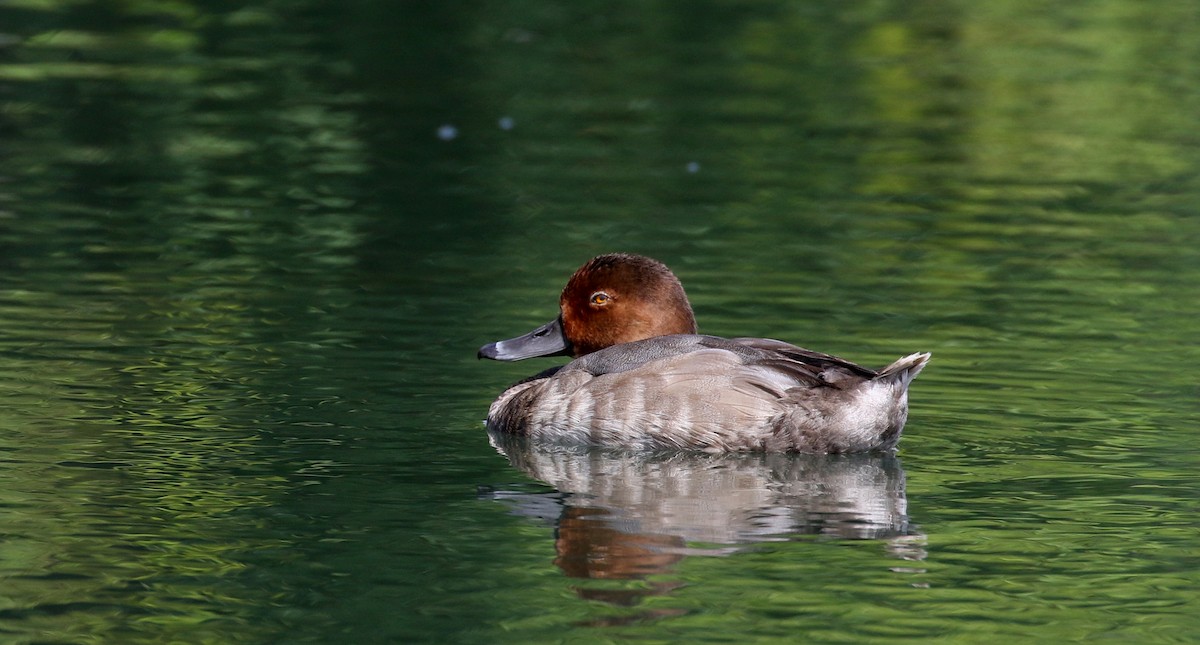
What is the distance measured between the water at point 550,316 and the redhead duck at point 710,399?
0.14 meters

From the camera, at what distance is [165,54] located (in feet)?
73.8

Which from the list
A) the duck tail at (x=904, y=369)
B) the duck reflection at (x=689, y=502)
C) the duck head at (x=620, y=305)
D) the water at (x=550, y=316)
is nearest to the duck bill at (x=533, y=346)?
the duck head at (x=620, y=305)

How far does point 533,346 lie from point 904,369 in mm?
2159

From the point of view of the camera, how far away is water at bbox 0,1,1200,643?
6262mm

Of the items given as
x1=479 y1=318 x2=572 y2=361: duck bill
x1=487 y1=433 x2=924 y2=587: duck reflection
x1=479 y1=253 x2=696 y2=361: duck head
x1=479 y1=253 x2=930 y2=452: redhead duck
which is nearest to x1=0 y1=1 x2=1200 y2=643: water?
x1=487 y1=433 x2=924 y2=587: duck reflection

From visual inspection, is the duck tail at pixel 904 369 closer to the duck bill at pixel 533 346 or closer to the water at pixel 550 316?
the water at pixel 550 316

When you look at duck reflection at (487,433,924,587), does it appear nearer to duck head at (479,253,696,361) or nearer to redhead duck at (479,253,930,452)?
redhead duck at (479,253,930,452)

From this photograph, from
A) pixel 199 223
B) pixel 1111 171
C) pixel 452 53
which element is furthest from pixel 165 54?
pixel 1111 171

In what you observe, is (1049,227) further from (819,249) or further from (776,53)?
(776,53)

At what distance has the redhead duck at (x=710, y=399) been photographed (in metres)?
8.12

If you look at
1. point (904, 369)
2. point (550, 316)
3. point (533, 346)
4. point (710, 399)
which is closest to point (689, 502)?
point (710, 399)

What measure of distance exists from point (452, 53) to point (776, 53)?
397 cm

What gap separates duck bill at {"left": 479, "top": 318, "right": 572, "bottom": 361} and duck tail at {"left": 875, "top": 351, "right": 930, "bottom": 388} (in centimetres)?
196

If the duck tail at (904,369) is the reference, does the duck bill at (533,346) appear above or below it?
below
